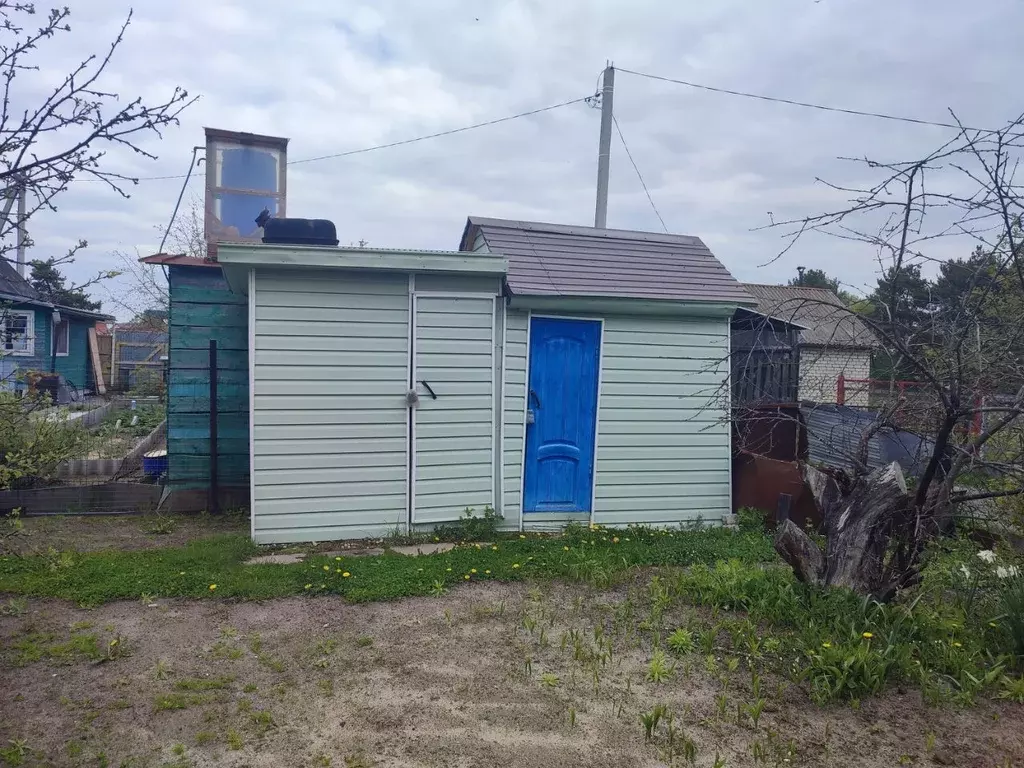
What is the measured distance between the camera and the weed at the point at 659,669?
3.67 metres

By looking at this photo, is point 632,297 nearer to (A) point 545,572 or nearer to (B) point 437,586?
(A) point 545,572

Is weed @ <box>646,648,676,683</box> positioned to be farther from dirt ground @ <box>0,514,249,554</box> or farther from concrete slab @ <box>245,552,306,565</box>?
dirt ground @ <box>0,514,249,554</box>

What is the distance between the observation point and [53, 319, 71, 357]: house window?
2050cm

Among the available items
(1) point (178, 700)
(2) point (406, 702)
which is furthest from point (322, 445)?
(2) point (406, 702)

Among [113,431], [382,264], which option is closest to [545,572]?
[382,264]

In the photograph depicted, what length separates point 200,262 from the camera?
7.46 meters

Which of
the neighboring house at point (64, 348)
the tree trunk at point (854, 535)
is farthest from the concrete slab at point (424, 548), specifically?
the neighboring house at point (64, 348)

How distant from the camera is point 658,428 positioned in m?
7.19

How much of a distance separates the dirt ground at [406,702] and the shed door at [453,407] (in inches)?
83.1

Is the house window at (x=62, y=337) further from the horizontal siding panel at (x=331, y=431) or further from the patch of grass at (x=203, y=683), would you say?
the patch of grass at (x=203, y=683)

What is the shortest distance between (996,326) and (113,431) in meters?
11.1

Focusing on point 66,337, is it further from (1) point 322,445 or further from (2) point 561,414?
(2) point 561,414

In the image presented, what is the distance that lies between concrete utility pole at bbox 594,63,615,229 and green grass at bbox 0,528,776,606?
7.83 meters

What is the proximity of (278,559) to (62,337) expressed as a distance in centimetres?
1951
